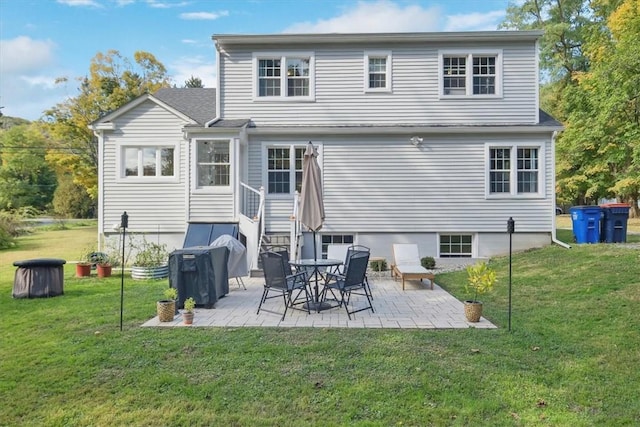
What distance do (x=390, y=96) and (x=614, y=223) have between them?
25.7 feet

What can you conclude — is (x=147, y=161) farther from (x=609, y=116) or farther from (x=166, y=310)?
(x=609, y=116)

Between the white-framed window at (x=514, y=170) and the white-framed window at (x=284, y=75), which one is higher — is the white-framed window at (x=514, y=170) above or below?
below

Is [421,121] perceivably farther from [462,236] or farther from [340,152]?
[462,236]

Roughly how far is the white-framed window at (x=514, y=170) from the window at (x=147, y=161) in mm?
9614

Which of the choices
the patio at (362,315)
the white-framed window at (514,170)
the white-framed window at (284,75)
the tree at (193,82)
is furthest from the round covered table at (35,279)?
the tree at (193,82)

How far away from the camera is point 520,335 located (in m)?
5.35

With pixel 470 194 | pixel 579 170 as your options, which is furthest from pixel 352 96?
pixel 579 170

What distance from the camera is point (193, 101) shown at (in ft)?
48.1

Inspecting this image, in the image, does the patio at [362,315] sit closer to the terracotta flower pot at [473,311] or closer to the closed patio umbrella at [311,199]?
the terracotta flower pot at [473,311]

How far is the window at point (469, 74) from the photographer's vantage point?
12750mm

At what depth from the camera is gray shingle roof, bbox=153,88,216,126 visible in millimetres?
13337

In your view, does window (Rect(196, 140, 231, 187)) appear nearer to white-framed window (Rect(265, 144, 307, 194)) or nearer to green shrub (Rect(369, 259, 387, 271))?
white-framed window (Rect(265, 144, 307, 194))

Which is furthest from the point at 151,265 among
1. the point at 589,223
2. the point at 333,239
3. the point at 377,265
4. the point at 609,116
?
the point at 609,116

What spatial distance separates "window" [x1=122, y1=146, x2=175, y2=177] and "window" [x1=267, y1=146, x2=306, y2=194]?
290 cm
